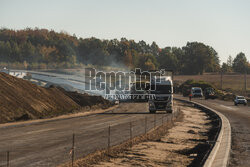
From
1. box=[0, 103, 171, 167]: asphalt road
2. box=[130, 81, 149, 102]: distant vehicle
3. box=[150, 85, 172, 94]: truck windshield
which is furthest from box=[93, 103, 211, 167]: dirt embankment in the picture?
box=[130, 81, 149, 102]: distant vehicle

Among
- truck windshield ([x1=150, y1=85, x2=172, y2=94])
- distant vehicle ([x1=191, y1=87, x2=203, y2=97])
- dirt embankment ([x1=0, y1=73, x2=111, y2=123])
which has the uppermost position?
truck windshield ([x1=150, y1=85, x2=172, y2=94])

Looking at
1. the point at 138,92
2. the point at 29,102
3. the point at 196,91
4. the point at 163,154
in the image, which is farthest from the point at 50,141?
the point at 196,91

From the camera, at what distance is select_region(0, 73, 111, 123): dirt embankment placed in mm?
35031

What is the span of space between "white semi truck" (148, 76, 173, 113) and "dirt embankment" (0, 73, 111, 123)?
29.7 ft

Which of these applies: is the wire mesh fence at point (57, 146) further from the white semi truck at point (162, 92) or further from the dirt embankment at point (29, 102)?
the white semi truck at point (162, 92)

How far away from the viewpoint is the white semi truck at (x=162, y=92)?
42969 millimetres

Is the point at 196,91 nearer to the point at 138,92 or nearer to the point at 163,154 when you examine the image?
the point at 138,92

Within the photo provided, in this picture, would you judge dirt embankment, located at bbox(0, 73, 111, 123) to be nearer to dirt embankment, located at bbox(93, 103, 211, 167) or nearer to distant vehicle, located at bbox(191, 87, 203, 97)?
dirt embankment, located at bbox(93, 103, 211, 167)

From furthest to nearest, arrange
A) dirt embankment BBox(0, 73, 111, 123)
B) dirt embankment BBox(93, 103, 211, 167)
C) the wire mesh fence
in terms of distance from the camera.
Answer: dirt embankment BBox(0, 73, 111, 123)
dirt embankment BBox(93, 103, 211, 167)
the wire mesh fence

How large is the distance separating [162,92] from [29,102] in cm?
1364

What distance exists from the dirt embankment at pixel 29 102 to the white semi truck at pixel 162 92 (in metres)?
9.06

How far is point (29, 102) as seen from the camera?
3941 centimetres

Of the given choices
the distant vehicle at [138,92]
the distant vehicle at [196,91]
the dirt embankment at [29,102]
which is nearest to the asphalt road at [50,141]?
the dirt embankment at [29,102]

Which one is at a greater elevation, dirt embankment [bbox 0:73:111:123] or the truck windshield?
the truck windshield
